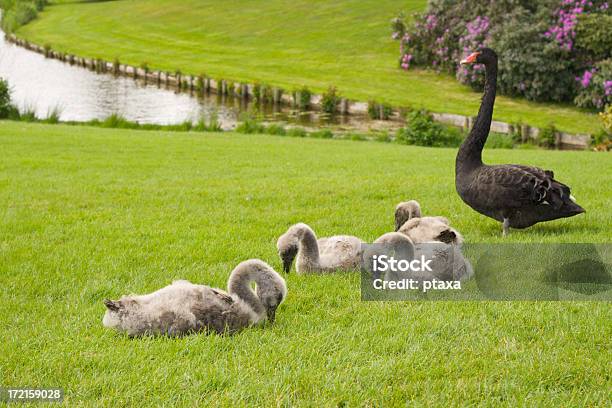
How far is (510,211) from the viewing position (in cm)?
676

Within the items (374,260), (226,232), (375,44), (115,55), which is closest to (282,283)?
(374,260)

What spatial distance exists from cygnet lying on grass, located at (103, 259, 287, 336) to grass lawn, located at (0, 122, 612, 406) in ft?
0.39

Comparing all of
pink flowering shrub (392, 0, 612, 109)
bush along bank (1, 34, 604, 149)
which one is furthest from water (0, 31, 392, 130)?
pink flowering shrub (392, 0, 612, 109)

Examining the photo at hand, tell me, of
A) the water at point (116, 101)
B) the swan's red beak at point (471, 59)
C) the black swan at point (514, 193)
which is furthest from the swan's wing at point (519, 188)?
the water at point (116, 101)

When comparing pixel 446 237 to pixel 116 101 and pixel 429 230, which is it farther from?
pixel 116 101

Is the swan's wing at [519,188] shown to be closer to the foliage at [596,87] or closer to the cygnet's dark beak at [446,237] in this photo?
the cygnet's dark beak at [446,237]

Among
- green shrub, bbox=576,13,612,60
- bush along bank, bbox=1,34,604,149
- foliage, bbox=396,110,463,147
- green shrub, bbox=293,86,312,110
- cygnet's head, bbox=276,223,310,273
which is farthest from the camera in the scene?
green shrub, bbox=293,86,312,110

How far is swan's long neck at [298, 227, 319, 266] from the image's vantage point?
569 centimetres

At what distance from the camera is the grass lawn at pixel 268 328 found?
11.7ft

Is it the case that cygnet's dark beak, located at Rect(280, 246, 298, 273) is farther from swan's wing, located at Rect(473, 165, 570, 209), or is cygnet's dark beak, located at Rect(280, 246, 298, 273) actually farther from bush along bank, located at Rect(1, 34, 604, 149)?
bush along bank, located at Rect(1, 34, 604, 149)

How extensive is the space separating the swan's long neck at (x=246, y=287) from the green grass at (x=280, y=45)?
911 inches

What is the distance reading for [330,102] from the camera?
A: 31344 millimetres

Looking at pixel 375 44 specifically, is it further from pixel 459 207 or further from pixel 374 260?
pixel 374 260

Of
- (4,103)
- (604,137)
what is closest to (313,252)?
(604,137)
